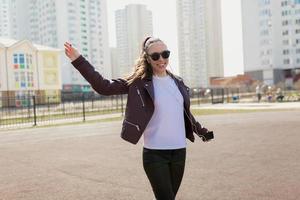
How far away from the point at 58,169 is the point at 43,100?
28.3 meters

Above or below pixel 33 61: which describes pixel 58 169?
below

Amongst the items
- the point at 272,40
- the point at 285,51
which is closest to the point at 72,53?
the point at 285,51

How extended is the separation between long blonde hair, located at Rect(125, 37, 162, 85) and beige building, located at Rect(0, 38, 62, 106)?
52923mm

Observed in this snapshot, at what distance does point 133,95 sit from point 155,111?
21cm

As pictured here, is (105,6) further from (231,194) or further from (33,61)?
(231,194)

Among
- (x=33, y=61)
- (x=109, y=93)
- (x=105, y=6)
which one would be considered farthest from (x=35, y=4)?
(x=109, y=93)

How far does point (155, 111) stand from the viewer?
3416 millimetres

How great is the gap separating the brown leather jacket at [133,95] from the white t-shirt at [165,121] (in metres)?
0.07

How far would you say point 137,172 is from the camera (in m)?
7.29

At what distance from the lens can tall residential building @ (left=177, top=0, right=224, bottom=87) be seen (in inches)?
4815

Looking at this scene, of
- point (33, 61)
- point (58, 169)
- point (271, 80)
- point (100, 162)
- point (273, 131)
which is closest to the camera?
point (58, 169)

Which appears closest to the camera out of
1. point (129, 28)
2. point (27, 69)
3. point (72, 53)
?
point (72, 53)

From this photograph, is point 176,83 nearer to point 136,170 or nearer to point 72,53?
point 72,53

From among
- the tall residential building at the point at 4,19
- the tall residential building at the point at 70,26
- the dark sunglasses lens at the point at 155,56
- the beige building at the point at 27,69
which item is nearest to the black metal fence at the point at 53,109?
the beige building at the point at 27,69
